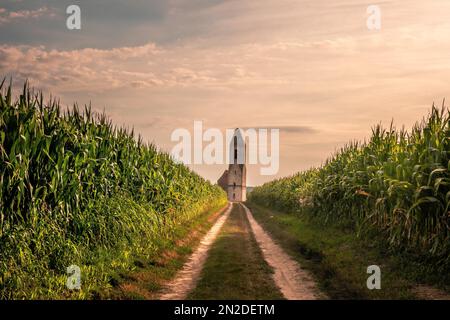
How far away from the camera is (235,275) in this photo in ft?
Result: 33.8

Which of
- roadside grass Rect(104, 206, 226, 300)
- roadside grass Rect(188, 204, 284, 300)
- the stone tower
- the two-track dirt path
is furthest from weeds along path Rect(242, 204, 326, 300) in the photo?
the stone tower

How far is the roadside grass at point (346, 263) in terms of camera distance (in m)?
8.77

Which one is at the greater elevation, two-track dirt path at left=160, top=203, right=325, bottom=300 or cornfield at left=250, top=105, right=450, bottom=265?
cornfield at left=250, top=105, right=450, bottom=265

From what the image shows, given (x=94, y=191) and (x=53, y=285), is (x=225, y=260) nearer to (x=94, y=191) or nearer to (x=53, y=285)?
(x=94, y=191)

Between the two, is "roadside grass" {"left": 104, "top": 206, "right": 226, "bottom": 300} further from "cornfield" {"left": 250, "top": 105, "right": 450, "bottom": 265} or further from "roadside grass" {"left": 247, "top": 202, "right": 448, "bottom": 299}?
"cornfield" {"left": 250, "top": 105, "right": 450, "bottom": 265}

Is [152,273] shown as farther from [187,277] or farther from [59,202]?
[59,202]

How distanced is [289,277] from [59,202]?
6.07m

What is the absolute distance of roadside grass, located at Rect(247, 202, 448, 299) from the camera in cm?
877

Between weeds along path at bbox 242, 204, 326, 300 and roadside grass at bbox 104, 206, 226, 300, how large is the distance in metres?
2.84

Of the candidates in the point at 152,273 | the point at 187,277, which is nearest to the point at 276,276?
the point at 187,277

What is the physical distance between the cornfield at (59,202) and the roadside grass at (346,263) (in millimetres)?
5263

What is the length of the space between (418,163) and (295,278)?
4370mm

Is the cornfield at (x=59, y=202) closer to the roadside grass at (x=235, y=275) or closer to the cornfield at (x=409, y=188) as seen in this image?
the roadside grass at (x=235, y=275)

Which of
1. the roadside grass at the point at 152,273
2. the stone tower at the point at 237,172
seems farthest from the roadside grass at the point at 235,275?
the stone tower at the point at 237,172
